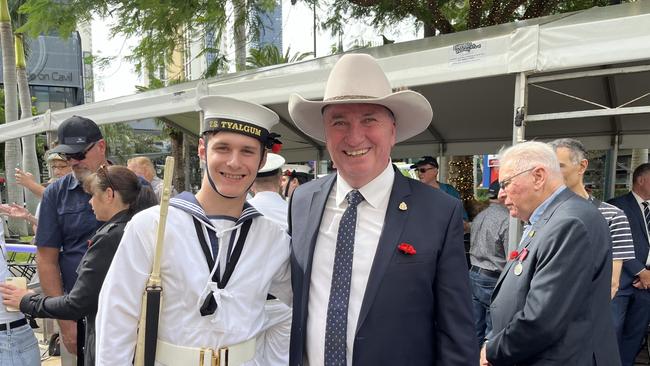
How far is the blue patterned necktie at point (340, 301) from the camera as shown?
1562 mm

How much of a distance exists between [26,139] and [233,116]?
15496 mm

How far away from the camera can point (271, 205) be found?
3.41 metres

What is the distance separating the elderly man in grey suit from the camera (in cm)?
191

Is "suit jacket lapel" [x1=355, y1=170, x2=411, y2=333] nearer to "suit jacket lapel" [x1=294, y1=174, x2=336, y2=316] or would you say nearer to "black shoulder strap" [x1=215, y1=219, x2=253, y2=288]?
"suit jacket lapel" [x1=294, y1=174, x2=336, y2=316]

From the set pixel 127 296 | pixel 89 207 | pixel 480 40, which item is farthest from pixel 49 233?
pixel 480 40

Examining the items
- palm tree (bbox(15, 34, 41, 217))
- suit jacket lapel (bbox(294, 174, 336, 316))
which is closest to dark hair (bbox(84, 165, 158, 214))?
suit jacket lapel (bbox(294, 174, 336, 316))

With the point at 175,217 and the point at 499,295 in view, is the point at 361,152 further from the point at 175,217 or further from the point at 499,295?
the point at 499,295

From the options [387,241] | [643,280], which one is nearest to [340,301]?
[387,241]

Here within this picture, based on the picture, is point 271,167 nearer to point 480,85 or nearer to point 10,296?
point 10,296

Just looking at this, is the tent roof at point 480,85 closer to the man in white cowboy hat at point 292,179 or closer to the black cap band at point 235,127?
the man in white cowboy hat at point 292,179

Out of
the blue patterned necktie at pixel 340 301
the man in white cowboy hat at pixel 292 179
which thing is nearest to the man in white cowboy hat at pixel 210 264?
the blue patterned necktie at pixel 340 301

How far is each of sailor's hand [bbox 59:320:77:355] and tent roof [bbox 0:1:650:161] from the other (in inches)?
98.2

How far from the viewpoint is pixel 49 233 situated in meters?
2.73

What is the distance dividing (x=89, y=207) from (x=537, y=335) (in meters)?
2.61
